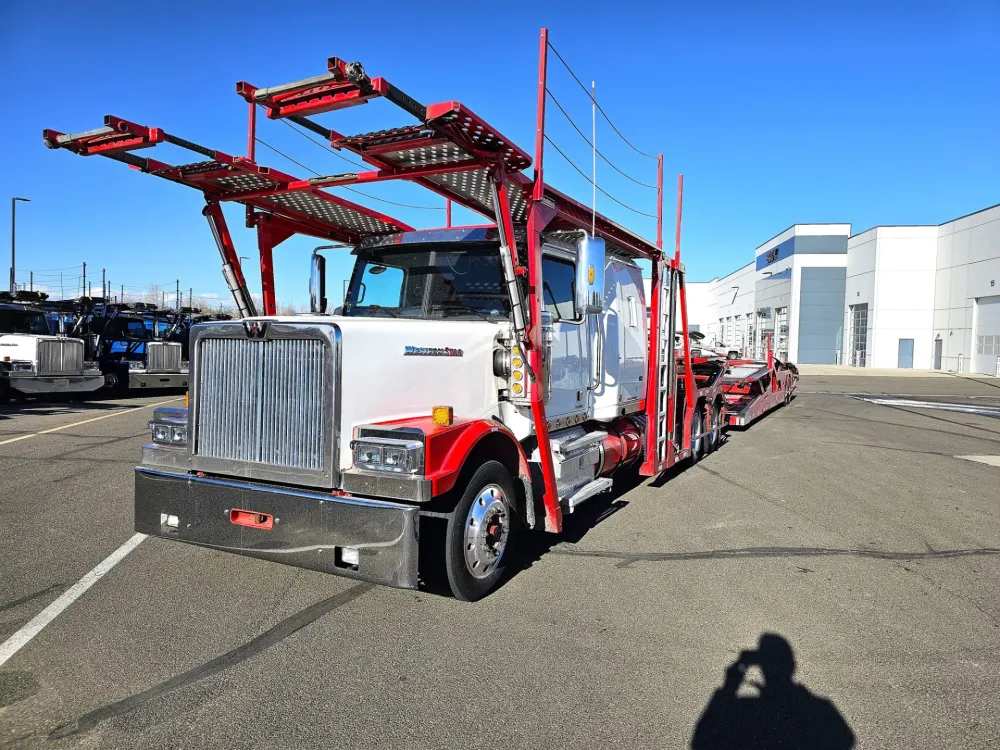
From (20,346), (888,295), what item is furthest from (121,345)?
(888,295)

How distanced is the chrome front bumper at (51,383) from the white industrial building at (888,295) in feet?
99.8

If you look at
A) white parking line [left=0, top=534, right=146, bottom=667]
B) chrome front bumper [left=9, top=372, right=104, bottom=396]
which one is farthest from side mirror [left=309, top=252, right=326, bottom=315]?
chrome front bumper [left=9, top=372, right=104, bottom=396]

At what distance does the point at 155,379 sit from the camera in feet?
61.0

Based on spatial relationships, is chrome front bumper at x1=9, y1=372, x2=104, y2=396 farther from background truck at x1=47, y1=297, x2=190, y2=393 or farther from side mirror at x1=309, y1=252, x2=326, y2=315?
side mirror at x1=309, y1=252, x2=326, y2=315

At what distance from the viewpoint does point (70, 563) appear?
480 cm

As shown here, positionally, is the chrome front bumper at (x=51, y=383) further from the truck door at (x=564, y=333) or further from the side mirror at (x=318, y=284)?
the truck door at (x=564, y=333)

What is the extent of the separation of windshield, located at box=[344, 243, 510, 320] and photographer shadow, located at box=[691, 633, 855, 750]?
9.20ft

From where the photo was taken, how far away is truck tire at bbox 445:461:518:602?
395 centimetres

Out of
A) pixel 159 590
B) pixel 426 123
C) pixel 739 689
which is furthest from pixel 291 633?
pixel 426 123

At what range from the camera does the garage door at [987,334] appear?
42.1 m

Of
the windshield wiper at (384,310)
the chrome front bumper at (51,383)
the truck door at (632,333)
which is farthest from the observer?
the chrome front bumper at (51,383)

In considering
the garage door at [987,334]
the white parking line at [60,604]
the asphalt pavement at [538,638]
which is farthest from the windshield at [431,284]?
the garage door at [987,334]

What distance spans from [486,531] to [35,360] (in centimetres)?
1524

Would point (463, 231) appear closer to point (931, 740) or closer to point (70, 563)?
point (70, 563)
